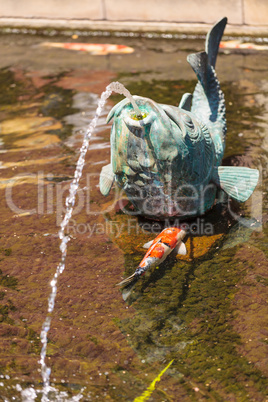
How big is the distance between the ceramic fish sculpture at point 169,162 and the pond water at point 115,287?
0.98ft

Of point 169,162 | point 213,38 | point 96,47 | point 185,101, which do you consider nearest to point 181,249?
point 169,162

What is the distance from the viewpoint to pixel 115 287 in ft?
11.1

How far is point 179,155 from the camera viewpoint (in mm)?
3354

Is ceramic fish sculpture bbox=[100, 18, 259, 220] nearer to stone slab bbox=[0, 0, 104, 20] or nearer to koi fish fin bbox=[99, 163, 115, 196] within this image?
koi fish fin bbox=[99, 163, 115, 196]

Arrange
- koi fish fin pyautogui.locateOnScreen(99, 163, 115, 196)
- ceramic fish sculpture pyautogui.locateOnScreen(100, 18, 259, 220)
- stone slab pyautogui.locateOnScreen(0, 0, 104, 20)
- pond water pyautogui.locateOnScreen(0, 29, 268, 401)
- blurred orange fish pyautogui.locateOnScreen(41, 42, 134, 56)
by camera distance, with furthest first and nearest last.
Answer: stone slab pyautogui.locateOnScreen(0, 0, 104, 20)
blurred orange fish pyautogui.locateOnScreen(41, 42, 134, 56)
koi fish fin pyautogui.locateOnScreen(99, 163, 115, 196)
ceramic fish sculpture pyautogui.locateOnScreen(100, 18, 259, 220)
pond water pyautogui.locateOnScreen(0, 29, 268, 401)

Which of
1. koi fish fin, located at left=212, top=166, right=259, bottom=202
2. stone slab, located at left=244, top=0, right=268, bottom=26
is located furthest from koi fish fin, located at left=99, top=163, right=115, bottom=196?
stone slab, located at left=244, top=0, right=268, bottom=26

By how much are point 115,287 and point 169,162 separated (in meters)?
0.90

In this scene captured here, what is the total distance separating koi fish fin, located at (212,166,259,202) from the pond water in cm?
26

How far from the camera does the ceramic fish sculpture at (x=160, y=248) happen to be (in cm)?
334

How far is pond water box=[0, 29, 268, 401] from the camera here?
8.97 feet

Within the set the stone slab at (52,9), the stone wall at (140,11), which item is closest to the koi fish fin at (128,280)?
the stone wall at (140,11)

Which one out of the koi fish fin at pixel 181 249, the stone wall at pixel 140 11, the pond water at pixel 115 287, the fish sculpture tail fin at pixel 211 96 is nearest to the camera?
the pond water at pixel 115 287

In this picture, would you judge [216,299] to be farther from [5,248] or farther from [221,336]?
[5,248]

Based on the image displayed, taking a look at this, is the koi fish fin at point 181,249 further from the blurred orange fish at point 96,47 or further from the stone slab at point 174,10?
the stone slab at point 174,10
